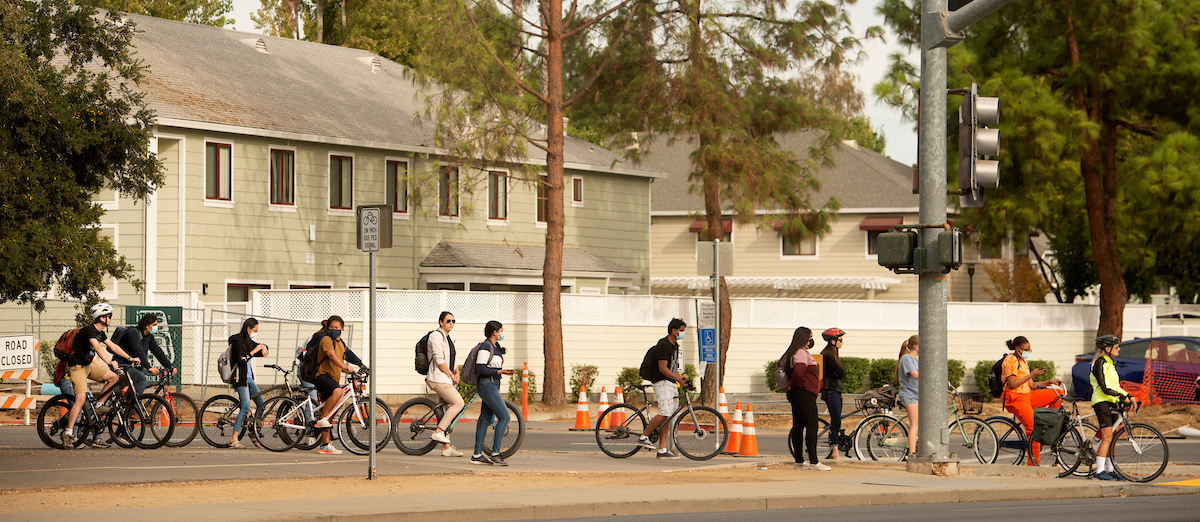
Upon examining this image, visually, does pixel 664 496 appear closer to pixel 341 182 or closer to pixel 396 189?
pixel 341 182

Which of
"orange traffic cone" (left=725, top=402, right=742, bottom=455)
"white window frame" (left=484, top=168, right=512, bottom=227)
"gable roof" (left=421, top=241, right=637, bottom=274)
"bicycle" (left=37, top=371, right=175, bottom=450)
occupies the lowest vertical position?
"orange traffic cone" (left=725, top=402, right=742, bottom=455)

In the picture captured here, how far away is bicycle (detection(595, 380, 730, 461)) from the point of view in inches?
703

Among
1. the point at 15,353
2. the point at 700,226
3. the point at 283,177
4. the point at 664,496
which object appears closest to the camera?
the point at 664,496

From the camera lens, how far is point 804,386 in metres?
16.5

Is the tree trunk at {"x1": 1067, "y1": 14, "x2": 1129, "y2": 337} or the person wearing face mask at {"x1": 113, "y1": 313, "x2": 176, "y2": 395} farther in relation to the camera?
the tree trunk at {"x1": 1067, "y1": 14, "x2": 1129, "y2": 337}

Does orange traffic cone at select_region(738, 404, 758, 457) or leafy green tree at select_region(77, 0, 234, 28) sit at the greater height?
leafy green tree at select_region(77, 0, 234, 28)

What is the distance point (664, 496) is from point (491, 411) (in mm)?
3525

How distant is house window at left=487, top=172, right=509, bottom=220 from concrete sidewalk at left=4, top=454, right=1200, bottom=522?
20718 millimetres

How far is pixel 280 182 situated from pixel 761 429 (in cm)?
1347

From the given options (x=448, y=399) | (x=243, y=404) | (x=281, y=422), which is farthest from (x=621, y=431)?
(x=243, y=404)

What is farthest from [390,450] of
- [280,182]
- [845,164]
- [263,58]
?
[845,164]

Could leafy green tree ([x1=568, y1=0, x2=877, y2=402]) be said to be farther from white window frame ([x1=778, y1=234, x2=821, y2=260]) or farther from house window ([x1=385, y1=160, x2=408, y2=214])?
white window frame ([x1=778, y1=234, x2=821, y2=260])

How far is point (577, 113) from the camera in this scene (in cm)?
3400

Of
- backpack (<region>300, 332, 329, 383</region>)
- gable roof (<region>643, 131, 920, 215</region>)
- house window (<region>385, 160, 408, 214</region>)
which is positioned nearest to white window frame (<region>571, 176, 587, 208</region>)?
house window (<region>385, 160, 408, 214</region>)
